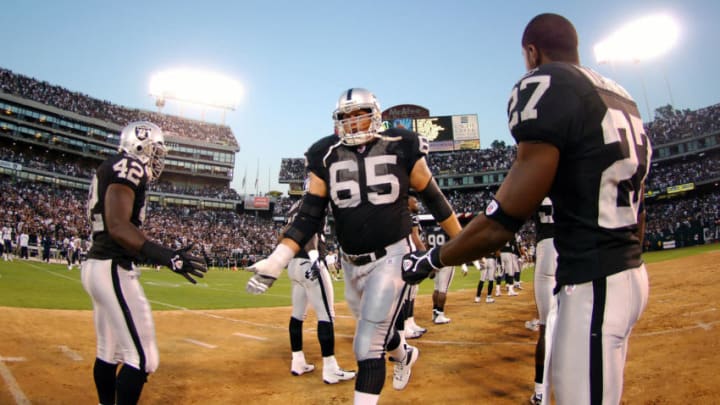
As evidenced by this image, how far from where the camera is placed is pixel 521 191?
1.98m

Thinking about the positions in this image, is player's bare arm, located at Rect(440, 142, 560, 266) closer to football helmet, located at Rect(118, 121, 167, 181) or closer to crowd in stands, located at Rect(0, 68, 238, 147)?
football helmet, located at Rect(118, 121, 167, 181)

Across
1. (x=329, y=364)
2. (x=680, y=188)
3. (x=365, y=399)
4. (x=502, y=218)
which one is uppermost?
(x=680, y=188)

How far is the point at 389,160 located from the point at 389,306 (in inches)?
51.7

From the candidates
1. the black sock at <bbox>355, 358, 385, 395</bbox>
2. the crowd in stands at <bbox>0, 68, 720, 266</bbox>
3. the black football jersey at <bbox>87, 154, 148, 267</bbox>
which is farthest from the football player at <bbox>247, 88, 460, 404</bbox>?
the crowd in stands at <bbox>0, 68, 720, 266</bbox>

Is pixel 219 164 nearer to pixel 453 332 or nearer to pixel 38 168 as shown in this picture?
pixel 38 168

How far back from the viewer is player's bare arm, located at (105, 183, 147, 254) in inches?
141

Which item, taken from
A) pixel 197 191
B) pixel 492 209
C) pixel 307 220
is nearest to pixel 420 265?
pixel 492 209

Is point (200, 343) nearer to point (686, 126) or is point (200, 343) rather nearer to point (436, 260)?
point (436, 260)

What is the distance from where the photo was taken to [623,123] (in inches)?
81.5

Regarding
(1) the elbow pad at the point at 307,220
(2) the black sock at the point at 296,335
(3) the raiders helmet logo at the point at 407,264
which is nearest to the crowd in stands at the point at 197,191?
(2) the black sock at the point at 296,335

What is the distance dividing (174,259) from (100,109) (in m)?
70.5

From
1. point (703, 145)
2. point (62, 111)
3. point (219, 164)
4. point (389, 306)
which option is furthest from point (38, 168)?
point (703, 145)

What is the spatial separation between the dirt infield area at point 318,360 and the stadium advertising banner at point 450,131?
39.5 m

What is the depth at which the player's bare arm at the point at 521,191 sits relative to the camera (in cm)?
197
